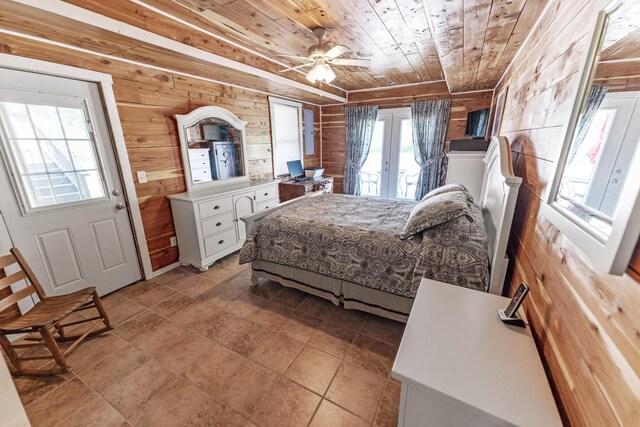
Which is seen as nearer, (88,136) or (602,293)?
(602,293)

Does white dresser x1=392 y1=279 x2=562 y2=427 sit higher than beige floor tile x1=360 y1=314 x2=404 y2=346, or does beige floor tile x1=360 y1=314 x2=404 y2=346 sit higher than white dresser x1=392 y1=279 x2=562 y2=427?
white dresser x1=392 y1=279 x2=562 y2=427

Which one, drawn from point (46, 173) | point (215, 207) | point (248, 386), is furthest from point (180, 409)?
point (46, 173)

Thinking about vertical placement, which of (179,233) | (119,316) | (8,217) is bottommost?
(119,316)

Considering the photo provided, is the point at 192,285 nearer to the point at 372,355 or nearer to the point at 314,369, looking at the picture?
the point at 314,369

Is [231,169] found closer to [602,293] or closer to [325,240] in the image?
[325,240]

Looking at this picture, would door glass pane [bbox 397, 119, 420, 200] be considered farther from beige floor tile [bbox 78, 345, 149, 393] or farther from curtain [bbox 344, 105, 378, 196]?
beige floor tile [bbox 78, 345, 149, 393]

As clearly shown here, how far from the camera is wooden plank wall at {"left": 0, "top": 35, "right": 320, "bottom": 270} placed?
2348mm

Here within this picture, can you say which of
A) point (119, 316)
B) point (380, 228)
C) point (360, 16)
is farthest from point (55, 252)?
point (360, 16)

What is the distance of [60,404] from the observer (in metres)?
1.46

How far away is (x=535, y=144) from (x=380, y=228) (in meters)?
1.10

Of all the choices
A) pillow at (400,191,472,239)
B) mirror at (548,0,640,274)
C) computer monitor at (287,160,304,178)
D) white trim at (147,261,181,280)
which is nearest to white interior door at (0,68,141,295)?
white trim at (147,261,181,280)

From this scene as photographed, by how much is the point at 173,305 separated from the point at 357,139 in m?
4.26

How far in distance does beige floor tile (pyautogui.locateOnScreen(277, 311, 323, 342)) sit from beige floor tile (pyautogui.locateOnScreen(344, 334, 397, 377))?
13.7 inches

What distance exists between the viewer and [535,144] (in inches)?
54.6
